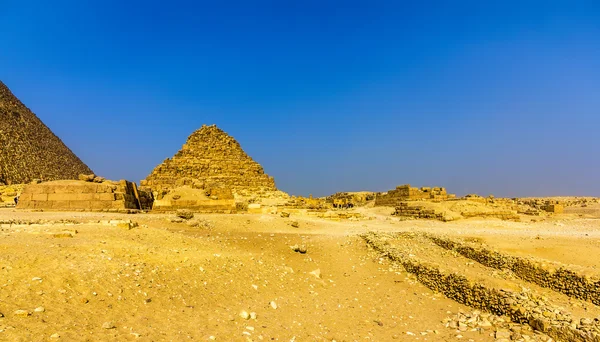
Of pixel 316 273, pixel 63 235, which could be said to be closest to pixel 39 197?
pixel 63 235

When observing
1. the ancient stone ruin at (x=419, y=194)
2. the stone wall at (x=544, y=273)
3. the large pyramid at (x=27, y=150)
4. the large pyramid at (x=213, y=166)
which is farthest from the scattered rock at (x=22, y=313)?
the large pyramid at (x=27, y=150)

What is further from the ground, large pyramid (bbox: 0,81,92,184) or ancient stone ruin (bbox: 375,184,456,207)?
large pyramid (bbox: 0,81,92,184)

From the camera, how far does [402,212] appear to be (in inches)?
992

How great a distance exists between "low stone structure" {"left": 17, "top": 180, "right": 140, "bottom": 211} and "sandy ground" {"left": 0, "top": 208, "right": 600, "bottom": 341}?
747cm

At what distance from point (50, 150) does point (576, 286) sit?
60563 mm

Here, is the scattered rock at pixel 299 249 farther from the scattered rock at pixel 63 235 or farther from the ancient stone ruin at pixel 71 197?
the ancient stone ruin at pixel 71 197

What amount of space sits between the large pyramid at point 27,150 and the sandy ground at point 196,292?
41.7m

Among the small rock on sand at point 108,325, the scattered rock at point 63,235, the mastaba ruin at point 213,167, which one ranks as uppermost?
the mastaba ruin at point 213,167

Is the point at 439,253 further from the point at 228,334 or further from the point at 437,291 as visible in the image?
the point at 228,334

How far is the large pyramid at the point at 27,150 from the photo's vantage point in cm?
4301

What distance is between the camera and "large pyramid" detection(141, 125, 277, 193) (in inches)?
1692

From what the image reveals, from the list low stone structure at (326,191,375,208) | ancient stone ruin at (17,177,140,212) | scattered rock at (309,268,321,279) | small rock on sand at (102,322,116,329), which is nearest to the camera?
small rock on sand at (102,322,116,329)

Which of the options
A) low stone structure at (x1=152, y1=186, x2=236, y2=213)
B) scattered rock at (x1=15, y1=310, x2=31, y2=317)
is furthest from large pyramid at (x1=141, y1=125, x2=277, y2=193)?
scattered rock at (x1=15, y1=310, x2=31, y2=317)

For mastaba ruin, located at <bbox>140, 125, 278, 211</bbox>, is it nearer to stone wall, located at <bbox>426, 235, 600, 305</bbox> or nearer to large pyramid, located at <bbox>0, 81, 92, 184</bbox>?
large pyramid, located at <bbox>0, 81, 92, 184</bbox>
